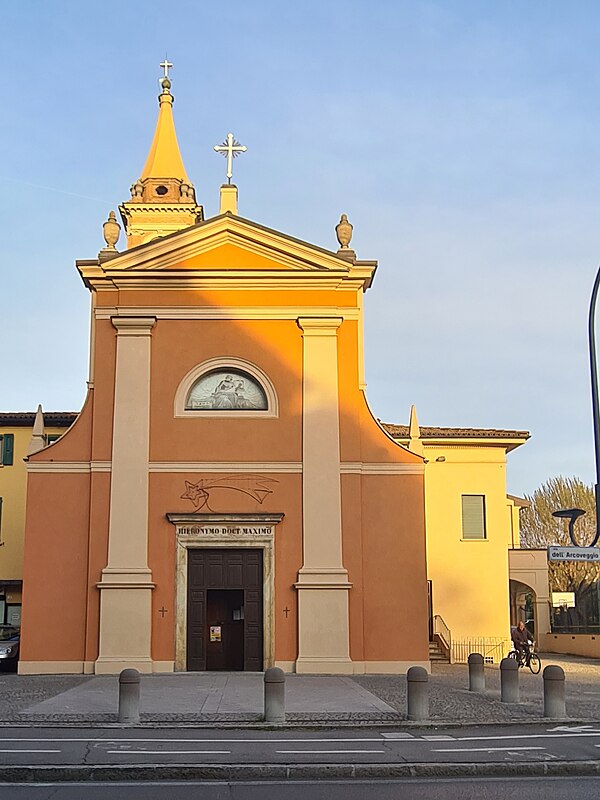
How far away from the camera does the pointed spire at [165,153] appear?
4706cm

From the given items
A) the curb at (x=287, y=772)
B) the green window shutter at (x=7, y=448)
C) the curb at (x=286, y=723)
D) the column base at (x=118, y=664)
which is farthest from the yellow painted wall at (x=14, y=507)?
the curb at (x=287, y=772)

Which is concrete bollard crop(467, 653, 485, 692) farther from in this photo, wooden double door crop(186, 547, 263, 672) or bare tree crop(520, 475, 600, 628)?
bare tree crop(520, 475, 600, 628)

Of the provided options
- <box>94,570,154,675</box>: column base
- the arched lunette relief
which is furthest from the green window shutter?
<box>94,570,154,675</box>: column base

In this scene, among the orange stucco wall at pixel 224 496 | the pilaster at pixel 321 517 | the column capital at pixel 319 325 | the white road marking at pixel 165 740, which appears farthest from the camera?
the column capital at pixel 319 325

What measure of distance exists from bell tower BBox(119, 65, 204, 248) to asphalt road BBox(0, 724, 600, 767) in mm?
34530

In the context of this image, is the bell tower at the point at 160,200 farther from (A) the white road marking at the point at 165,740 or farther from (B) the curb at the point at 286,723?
(A) the white road marking at the point at 165,740

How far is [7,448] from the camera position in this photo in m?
36.0

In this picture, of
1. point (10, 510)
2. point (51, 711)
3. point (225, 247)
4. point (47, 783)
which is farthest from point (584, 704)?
point (10, 510)

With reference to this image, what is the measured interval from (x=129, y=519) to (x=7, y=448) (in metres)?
13.4

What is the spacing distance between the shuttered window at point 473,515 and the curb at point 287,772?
22.9 metres

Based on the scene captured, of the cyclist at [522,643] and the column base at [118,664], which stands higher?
the cyclist at [522,643]

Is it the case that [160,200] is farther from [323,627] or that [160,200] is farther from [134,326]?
[323,627]

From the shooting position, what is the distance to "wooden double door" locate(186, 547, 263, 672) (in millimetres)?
23984

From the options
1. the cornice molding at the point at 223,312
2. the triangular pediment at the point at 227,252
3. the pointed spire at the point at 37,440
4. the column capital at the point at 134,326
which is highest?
the triangular pediment at the point at 227,252
